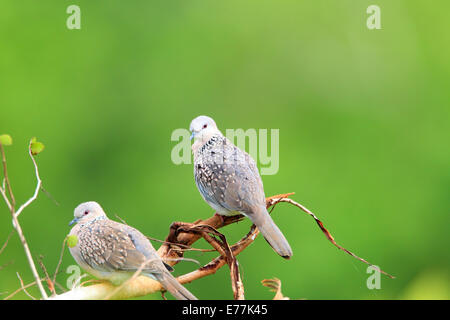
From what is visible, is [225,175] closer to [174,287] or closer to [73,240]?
[174,287]

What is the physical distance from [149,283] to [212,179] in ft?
2.65

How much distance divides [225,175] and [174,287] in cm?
88

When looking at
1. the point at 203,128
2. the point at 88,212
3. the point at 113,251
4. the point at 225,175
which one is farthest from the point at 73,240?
the point at 203,128

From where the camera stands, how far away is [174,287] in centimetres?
136

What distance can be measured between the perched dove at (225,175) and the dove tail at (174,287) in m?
0.49

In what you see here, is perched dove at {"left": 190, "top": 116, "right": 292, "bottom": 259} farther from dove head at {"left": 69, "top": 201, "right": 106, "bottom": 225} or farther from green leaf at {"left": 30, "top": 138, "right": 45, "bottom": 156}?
green leaf at {"left": 30, "top": 138, "right": 45, "bottom": 156}

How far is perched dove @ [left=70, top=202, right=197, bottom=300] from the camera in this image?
4.64 ft

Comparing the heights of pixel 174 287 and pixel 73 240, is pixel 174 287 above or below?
below

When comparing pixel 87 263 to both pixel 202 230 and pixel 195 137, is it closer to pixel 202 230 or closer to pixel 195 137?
pixel 202 230

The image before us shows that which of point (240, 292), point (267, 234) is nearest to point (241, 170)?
point (267, 234)

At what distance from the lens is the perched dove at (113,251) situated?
4.64ft

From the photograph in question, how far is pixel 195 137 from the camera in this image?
7.64 feet

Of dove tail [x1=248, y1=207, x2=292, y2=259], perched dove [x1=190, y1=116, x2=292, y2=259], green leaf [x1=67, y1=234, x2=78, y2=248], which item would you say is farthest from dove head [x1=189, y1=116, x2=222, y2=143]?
green leaf [x1=67, y1=234, x2=78, y2=248]

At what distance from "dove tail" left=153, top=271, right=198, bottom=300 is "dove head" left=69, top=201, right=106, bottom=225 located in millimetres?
535
